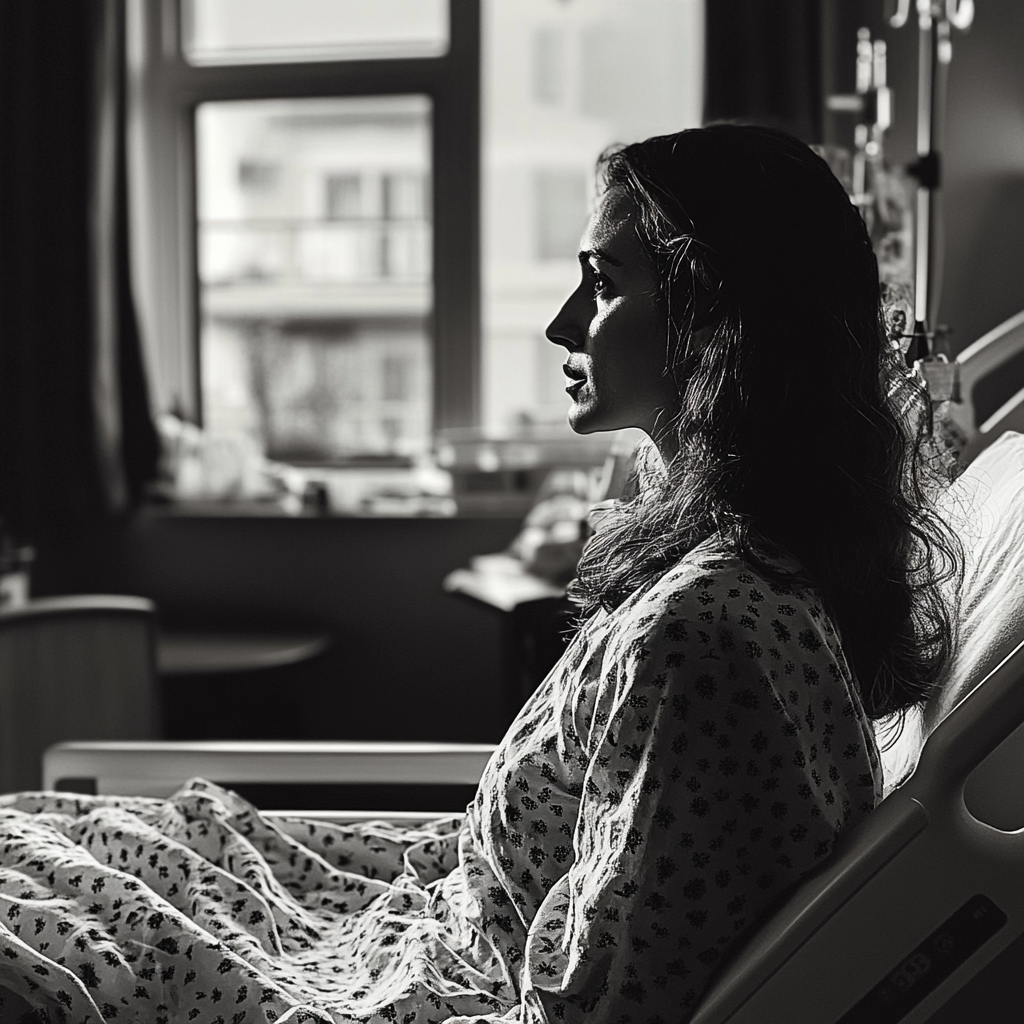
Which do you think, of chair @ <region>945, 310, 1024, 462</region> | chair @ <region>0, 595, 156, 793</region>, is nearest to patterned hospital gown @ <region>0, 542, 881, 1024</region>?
chair @ <region>945, 310, 1024, 462</region>

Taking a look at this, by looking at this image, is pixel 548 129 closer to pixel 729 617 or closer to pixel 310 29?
pixel 310 29

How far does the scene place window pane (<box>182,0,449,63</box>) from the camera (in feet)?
10.4

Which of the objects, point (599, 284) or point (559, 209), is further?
point (559, 209)

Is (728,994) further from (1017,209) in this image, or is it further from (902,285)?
(1017,209)

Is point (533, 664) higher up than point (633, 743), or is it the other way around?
point (633, 743)

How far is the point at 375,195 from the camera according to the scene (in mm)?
3236

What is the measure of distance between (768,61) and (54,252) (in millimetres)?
1644

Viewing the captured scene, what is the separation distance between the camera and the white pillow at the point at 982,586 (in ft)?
3.07

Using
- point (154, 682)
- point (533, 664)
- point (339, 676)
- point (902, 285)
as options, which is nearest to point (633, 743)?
point (902, 285)

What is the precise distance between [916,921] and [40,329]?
106 inches

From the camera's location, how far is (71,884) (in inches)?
40.2

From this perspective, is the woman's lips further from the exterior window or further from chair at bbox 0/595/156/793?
the exterior window

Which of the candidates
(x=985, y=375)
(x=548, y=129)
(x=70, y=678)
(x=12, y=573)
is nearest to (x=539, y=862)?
(x=985, y=375)

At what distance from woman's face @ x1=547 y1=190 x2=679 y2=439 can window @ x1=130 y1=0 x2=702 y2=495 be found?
2.07 m
